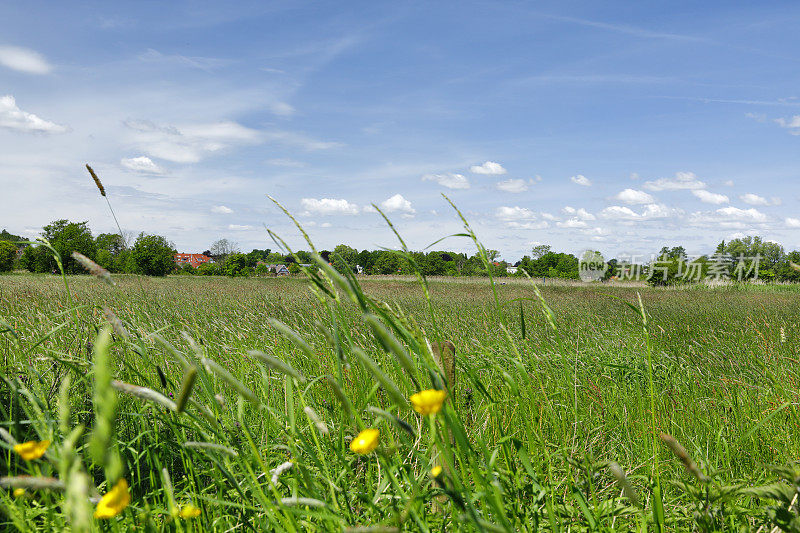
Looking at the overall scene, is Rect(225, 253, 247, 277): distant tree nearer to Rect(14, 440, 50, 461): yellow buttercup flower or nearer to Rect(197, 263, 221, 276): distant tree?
Rect(197, 263, 221, 276): distant tree

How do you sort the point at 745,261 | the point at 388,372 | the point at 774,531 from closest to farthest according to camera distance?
1. the point at 774,531
2. the point at 388,372
3. the point at 745,261

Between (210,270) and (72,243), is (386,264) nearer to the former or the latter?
(210,270)

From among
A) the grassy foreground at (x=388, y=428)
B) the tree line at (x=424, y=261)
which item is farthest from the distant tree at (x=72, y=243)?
the grassy foreground at (x=388, y=428)

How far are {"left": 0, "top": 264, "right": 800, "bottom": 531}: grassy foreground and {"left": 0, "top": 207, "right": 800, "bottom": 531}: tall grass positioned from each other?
0.04ft

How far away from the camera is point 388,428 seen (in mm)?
1481

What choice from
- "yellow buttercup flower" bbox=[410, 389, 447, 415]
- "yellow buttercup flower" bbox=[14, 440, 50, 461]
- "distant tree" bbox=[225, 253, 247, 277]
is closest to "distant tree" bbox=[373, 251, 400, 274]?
"distant tree" bbox=[225, 253, 247, 277]

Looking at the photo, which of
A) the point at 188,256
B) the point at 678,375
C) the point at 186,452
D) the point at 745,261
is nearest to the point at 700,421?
the point at 678,375

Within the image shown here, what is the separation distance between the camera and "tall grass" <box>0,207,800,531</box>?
95 cm

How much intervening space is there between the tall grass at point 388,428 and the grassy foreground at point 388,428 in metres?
0.01

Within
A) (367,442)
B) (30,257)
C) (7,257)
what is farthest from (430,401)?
(7,257)

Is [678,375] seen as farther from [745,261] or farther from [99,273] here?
[745,261]

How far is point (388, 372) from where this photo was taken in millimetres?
3309

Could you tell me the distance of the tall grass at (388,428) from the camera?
0.95 meters

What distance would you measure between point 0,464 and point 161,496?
563mm
